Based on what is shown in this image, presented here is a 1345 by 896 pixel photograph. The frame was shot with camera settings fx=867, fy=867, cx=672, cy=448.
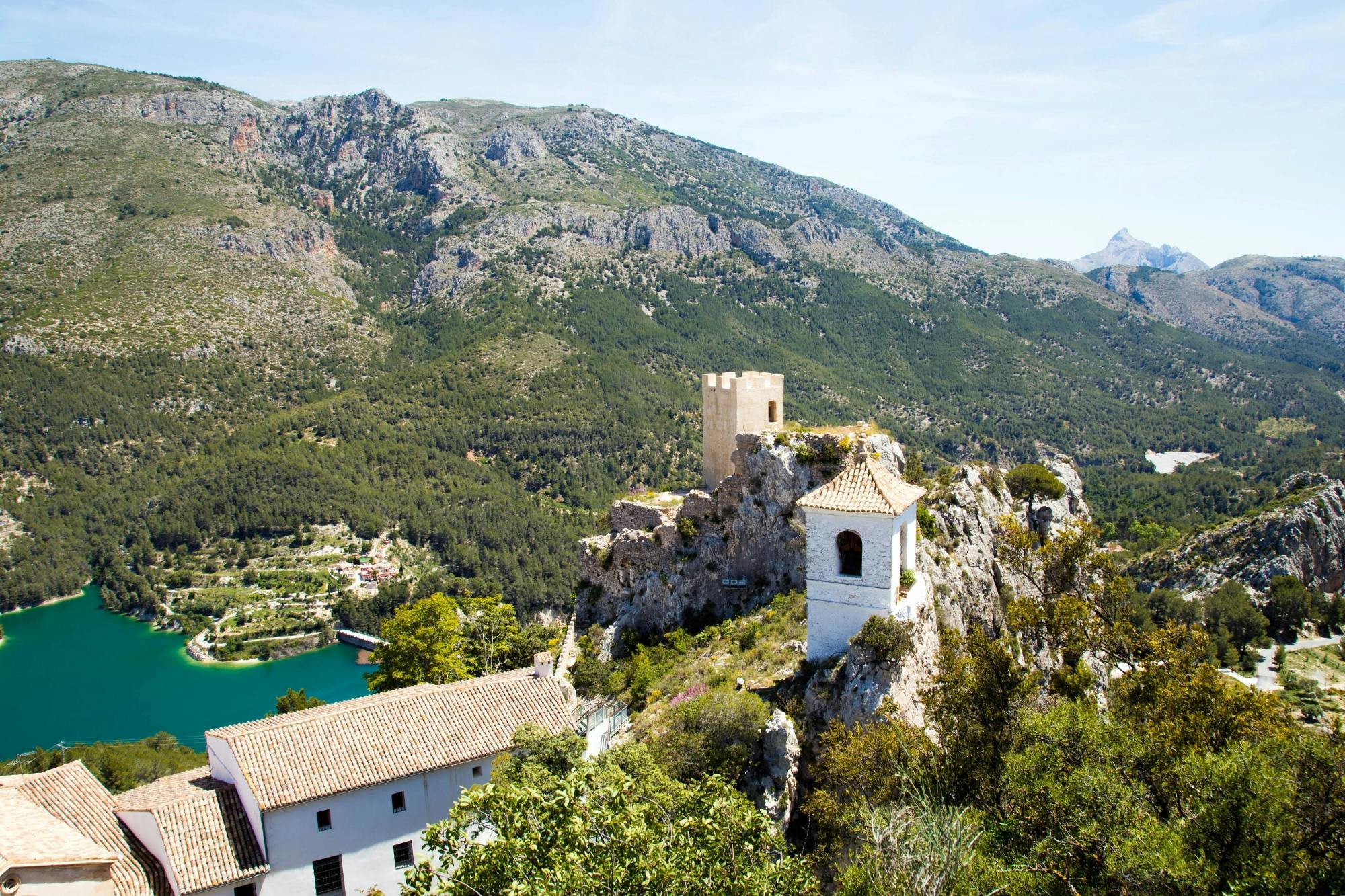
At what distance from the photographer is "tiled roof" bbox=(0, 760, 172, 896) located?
17922 mm

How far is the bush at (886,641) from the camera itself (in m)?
17.9

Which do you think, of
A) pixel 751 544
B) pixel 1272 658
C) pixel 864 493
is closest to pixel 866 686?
pixel 864 493

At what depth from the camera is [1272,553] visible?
7519 centimetres

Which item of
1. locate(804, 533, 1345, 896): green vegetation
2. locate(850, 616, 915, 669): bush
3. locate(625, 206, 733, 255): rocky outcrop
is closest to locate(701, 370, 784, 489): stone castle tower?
locate(850, 616, 915, 669): bush

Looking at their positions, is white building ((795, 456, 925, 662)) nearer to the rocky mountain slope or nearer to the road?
the rocky mountain slope

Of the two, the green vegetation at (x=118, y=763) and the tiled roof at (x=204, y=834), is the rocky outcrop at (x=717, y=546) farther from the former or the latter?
the green vegetation at (x=118, y=763)

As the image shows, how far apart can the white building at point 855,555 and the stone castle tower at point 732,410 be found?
12.5 metres

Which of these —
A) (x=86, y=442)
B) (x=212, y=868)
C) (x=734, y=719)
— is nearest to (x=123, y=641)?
(x=86, y=442)

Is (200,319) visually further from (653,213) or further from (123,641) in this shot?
(653,213)

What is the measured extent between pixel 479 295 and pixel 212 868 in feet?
468

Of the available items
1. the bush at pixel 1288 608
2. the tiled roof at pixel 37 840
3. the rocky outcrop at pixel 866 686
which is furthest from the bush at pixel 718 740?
the bush at pixel 1288 608

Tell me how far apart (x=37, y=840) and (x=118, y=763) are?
82.5 feet

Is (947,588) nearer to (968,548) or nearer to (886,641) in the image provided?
(968,548)

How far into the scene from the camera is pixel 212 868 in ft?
60.3
